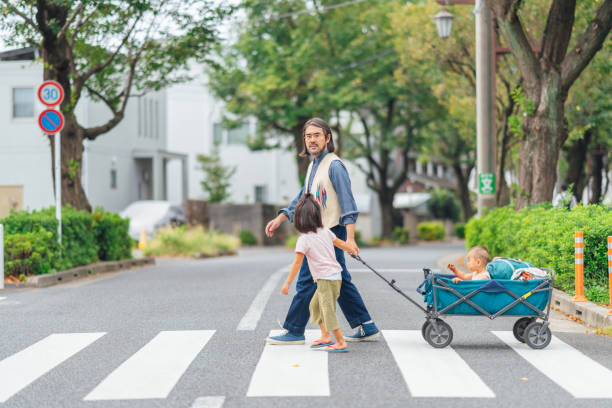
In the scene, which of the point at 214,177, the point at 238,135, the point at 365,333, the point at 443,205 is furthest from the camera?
the point at 443,205

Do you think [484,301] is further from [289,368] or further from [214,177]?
[214,177]

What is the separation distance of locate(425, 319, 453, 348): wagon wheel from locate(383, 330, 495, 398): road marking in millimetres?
62

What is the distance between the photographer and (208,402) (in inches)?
204

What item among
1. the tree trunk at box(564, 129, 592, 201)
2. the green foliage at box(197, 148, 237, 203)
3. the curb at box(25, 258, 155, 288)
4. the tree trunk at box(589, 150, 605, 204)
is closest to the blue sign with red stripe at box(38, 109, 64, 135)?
the curb at box(25, 258, 155, 288)

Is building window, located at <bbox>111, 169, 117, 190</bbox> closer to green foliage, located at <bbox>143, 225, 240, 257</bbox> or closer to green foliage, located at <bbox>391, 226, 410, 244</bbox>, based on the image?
green foliage, located at <bbox>143, 225, 240, 257</bbox>

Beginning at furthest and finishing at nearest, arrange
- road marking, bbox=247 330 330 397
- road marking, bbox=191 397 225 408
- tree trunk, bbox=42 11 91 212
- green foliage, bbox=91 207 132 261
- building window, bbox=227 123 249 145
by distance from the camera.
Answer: building window, bbox=227 123 249 145, green foliage, bbox=91 207 132 261, tree trunk, bbox=42 11 91 212, road marking, bbox=247 330 330 397, road marking, bbox=191 397 225 408

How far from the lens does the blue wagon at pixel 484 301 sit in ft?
23.0

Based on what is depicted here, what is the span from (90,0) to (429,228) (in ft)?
142

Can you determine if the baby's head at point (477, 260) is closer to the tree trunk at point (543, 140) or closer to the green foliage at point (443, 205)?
the tree trunk at point (543, 140)

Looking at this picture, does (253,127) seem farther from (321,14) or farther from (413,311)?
(413,311)

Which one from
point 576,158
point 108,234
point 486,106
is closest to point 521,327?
point 486,106

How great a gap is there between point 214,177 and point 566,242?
34.7 m

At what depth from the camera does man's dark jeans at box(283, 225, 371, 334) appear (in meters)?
7.04

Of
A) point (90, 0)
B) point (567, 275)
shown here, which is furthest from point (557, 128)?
point (90, 0)
